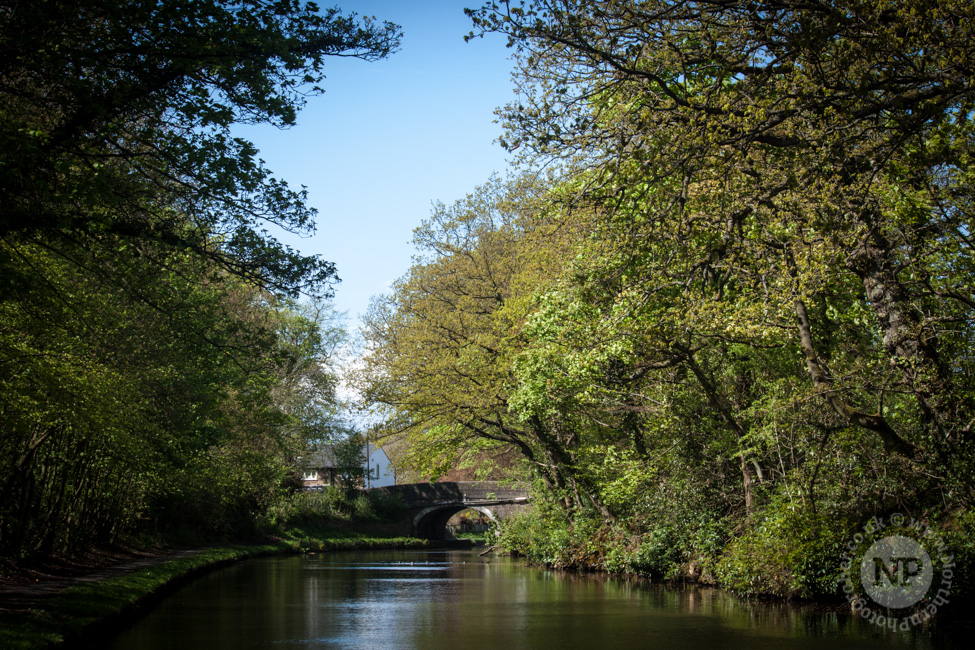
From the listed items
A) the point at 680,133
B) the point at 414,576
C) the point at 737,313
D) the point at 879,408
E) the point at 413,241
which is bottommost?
the point at 414,576

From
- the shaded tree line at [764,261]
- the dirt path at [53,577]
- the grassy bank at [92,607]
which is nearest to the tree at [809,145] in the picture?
the shaded tree line at [764,261]

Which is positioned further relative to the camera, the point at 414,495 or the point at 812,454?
the point at 414,495

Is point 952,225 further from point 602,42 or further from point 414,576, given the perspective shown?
point 414,576

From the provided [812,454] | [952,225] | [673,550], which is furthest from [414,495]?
[952,225]

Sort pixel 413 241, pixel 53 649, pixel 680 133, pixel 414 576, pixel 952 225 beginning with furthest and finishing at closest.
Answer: pixel 413 241 < pixel 414 576 < pixel 952 225 < pixel 680 133 < pixel 53 649

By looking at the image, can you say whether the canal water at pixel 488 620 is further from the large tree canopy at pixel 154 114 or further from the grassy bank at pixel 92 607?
the large tree canopy at pixel 154 114

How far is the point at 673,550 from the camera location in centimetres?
1878

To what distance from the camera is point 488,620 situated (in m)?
12.8

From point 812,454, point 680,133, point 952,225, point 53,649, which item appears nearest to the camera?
point 53,649

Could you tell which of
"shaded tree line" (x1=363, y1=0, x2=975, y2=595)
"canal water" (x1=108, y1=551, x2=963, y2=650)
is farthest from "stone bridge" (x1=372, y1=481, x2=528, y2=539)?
"shaded tree line" (x1=363, y1=0, x2=975, y2=595)

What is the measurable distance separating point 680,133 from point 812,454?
6337 mm
